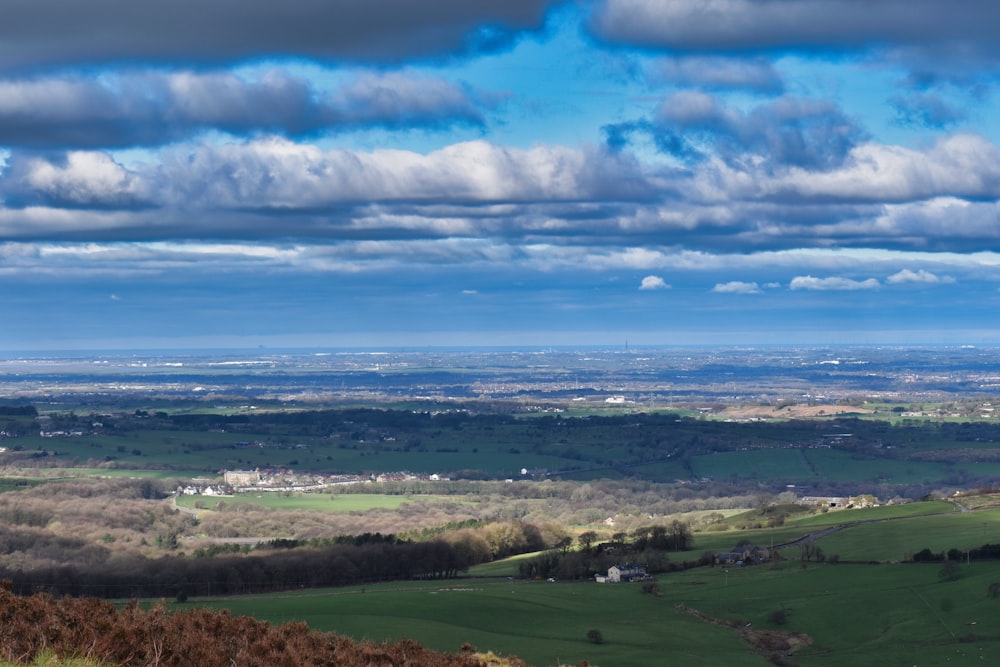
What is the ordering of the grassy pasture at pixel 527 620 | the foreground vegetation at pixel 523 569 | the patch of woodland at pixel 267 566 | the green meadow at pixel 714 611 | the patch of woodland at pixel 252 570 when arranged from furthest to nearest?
1. the patch of woodland at pixel 267 566
2. the patch of woodland at pixel 252 570
3. the green meadow at pixel 714 611
4. the foreground vegetation at pixel 523 569
5. the grassy pasture at pixel 527 620

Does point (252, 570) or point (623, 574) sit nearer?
point (623, 574)

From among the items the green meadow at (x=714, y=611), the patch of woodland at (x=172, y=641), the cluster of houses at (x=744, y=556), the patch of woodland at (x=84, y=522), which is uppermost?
the patch of woodland at (x=172, y=641)

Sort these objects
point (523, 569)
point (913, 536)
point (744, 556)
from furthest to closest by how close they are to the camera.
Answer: point (523, 569) → point (913, 536) → point (744, 556)

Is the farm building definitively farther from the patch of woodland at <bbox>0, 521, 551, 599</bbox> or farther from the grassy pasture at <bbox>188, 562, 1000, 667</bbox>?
the patch of woodland at <bbox>0, 521, 551, 599</bbox>

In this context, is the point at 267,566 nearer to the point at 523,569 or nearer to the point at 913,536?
the point at 523,569

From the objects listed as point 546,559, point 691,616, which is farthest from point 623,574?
point 691,616

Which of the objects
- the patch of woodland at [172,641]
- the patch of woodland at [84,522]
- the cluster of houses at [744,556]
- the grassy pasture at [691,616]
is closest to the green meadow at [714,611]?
the grassy pasture at [691,616]

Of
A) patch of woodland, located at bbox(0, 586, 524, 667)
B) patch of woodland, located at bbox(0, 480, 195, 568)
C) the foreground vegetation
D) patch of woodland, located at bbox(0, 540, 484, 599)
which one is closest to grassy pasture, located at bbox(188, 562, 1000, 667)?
the foreground vegetation

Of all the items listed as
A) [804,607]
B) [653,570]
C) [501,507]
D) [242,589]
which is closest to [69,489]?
[501,507]

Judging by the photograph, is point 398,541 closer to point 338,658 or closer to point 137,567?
point 137,567

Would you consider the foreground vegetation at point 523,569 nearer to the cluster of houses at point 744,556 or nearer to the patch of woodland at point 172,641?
the patch of woodland at point 172,641
